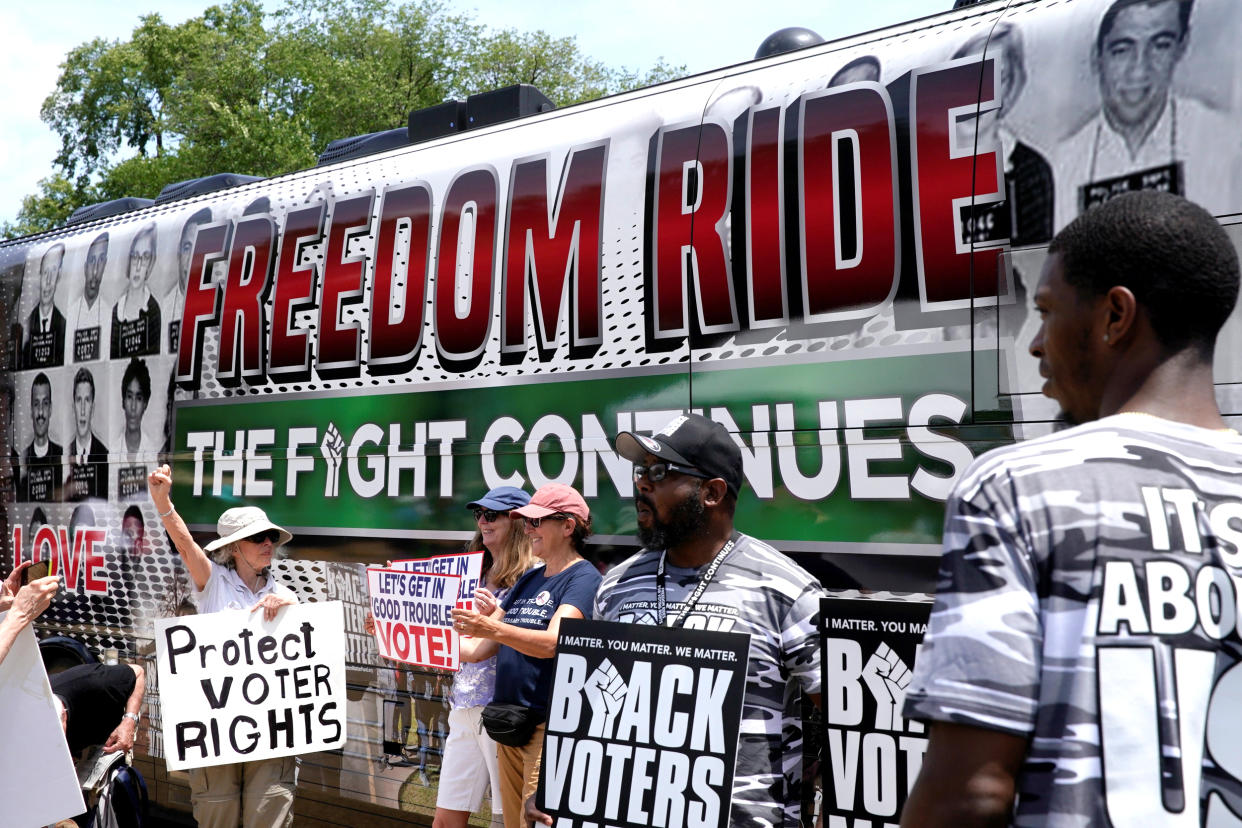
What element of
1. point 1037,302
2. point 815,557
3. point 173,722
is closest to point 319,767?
point 173,722

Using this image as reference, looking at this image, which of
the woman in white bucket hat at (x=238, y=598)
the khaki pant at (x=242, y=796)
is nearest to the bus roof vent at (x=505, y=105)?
the woman in white bucket hat at (x=238, y=598)

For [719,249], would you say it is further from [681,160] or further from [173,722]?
[173,722]

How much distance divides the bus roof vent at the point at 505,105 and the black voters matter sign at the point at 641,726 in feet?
10.3

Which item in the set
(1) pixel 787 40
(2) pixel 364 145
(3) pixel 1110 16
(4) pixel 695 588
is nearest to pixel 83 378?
(2) pixel 364 145

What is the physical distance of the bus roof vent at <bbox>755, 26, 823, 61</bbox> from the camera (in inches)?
199

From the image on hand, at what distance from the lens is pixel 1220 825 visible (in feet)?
4.99

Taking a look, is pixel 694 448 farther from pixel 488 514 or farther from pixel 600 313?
pixel 488 514

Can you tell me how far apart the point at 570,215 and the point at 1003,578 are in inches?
146

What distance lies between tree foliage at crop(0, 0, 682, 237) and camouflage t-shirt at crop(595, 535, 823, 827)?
2262cm

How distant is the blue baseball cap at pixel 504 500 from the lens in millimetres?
4969

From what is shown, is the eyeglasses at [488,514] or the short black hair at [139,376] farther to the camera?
the short black hair at [139,376]

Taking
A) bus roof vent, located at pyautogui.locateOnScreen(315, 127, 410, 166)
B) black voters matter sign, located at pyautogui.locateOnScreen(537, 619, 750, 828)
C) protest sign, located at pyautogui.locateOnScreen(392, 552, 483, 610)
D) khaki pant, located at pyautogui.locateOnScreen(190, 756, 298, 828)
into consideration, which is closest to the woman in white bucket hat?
khaki pant, located at pyautogui.locateOnScreen(190, 756, 298, 828)

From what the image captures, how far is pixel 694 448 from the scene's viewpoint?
3.48 metres

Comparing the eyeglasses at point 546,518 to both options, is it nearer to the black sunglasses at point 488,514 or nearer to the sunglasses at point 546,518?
the sunglasses at point 546,518
